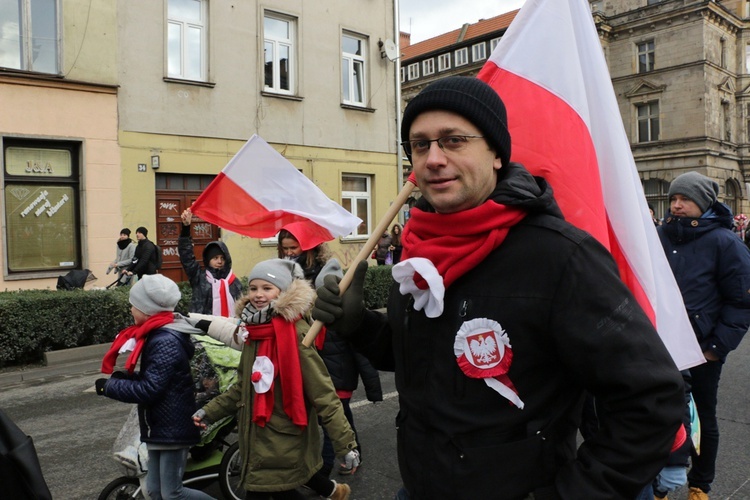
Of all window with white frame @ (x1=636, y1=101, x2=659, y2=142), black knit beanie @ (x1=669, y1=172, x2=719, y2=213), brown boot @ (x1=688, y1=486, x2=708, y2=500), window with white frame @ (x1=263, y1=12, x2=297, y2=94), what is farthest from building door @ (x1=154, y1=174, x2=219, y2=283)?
window with white frame @ (x1=636, y1=101, x2=659, y2=142)

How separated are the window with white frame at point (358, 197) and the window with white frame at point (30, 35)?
788 cm

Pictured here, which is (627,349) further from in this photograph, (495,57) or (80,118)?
(80,118)

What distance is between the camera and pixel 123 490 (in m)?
3.94

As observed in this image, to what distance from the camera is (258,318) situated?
3.65 metres

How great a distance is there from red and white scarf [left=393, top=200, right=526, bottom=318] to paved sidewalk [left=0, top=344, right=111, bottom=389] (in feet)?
25.7

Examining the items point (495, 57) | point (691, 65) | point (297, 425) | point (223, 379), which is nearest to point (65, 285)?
point (223, 379)

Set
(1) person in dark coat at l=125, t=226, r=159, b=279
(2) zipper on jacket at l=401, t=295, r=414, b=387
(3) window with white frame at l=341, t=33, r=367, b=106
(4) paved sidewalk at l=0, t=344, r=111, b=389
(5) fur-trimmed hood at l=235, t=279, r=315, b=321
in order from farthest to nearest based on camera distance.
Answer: (3) window with white frame at l=341, t=33, r=367, b=106, (1) person in dark coat at l=125, t=226, r=159, b=279, (4) paved sidewalk at l=0, t=344, r=111, b=389, (5) fur-trimmed hood at l=235, t=279, r=315, b=321, (2) zipper on jacket at l=401, t=295, r=414, b=387

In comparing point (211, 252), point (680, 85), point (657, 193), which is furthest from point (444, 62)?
point (211, 252)

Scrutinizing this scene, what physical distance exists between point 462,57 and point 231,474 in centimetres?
4903

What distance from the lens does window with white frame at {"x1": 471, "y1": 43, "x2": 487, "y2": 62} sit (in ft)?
157

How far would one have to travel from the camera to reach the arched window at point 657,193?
41.8 m

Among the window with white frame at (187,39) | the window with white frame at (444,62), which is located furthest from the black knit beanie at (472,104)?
the window with white frame at (444,62)

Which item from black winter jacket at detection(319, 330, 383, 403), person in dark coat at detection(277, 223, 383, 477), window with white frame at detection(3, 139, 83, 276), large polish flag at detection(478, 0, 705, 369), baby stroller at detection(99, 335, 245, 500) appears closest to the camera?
large polish flag at detection(478, 0, 705, 369)

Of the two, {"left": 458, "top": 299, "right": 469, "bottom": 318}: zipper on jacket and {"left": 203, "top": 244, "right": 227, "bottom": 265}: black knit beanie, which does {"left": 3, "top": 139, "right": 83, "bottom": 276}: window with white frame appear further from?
{"left": 458, "top": 299, "right": 469, "bottom": 318}: zipper on jacket
